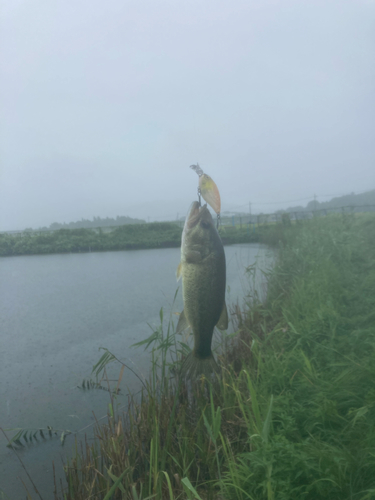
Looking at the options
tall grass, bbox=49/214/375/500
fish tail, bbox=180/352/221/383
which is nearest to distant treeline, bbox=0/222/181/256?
tall grass, bbox=49/214/375/500

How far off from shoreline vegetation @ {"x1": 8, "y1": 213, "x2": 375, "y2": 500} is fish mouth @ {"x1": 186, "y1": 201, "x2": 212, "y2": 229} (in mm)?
1105

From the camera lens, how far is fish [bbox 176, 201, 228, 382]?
1.22 meters

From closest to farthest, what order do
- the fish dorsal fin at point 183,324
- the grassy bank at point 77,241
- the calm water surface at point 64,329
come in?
the fish dorsal fin at point 183,324
the calm water surface at point 64,329
the grassy bank at point 77,241

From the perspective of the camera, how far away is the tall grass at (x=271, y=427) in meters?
1.85

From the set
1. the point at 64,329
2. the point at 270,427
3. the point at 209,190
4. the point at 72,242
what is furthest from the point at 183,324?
the point at 72,242

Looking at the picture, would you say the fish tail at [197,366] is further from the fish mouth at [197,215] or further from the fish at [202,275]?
the fish mouth at [197,215]

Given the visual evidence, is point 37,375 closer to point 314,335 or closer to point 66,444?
point 66,444

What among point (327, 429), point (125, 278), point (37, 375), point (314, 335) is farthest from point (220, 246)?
point (125, 278)

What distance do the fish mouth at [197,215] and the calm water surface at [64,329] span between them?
10.4 ft

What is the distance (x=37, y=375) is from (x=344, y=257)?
5.59 metres

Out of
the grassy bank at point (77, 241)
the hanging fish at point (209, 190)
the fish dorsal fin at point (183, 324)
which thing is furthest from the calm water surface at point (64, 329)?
the hanging fish at point (209, 190)

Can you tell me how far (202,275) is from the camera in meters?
1.24

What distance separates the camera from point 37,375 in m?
5.38

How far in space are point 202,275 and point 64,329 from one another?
6.01 meters
